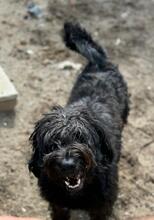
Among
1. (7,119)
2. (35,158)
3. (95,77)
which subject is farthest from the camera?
(7,119)

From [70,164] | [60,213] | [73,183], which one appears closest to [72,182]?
[73,183]

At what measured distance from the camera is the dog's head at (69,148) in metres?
4.55

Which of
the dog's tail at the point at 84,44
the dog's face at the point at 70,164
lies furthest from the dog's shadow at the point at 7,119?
the dog's face at the point at 70,164

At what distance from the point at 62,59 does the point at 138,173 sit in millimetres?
2364

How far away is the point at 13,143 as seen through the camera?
6504 mm

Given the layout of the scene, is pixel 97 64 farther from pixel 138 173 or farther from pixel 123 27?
pixel 123 27

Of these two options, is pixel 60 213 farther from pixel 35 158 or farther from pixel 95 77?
pixel 95 77

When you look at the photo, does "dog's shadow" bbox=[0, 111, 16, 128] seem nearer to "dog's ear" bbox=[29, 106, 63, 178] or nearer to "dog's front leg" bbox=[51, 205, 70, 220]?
"dog's front leg" bbox=[51, 205, 70, 220]

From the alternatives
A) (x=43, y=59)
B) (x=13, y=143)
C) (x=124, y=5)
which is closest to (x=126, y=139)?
(x=13, y=143)

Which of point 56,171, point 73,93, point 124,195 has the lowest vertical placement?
point 124,195

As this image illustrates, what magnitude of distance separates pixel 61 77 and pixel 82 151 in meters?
3.02

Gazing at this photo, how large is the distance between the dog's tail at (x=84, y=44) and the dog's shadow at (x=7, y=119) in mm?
1217

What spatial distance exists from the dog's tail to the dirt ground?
37.0 inches

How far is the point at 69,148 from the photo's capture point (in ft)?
15.0
